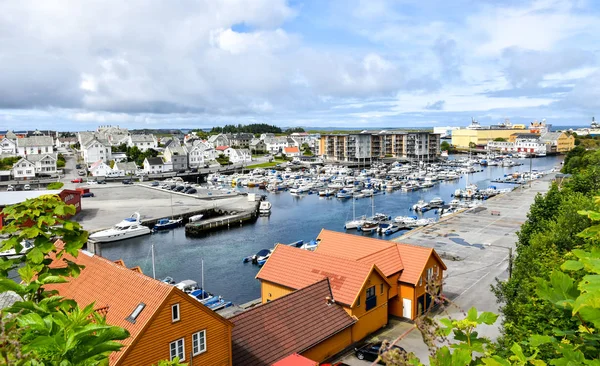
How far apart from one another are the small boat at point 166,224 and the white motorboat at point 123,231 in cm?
149

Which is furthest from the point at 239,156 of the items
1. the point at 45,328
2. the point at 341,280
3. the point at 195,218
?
the point at 45,328

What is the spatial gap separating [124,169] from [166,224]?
41.5 meters

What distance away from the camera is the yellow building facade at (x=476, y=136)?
14738 cm

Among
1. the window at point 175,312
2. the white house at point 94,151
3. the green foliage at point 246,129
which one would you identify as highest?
the green foliage at point 246,129

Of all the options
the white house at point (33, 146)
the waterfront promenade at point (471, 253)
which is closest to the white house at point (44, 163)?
the white house at point (33, 146)

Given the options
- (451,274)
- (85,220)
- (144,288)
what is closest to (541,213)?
(451,274)

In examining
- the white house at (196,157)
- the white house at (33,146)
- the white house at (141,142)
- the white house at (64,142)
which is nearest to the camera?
the white house at (33,146)

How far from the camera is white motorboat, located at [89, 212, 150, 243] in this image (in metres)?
36.5

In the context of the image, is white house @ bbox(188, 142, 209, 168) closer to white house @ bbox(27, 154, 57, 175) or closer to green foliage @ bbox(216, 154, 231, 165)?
green foliage @ bbox(216, 154, 231, 165)

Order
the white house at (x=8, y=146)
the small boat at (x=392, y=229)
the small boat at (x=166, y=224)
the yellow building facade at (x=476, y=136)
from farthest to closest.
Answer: the yellow building facade at (x=476, y=136), the white house at (x=8, y=146), the small boat at (x=166, y=224), the small boat at (x=392, y=229)

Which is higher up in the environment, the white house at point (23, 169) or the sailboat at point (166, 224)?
the white house at point (23, 169)

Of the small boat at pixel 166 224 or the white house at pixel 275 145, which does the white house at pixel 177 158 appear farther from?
the small boat at pixel 166 224

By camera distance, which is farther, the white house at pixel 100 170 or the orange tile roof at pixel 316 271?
the white house at pixel 100 170

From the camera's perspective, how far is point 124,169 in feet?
256
